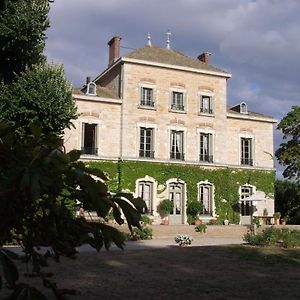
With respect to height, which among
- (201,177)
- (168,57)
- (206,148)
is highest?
(168,57)

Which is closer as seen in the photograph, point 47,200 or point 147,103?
point 47,200

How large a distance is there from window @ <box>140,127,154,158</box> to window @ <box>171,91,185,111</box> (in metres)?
2.13

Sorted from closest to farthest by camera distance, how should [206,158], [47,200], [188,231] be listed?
[47,200], [188,231], [206,158]

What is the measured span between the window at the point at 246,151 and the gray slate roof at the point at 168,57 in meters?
4.56

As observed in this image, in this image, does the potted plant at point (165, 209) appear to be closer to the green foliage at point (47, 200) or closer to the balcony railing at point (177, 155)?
the balcony railing at point (177, 155)

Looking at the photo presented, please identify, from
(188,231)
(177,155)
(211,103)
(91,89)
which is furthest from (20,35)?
(211,103)

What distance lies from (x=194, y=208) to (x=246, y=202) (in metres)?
4.15

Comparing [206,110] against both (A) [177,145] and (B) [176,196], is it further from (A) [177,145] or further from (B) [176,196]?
(B) [176,196]

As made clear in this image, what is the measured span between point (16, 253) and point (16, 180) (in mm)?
348

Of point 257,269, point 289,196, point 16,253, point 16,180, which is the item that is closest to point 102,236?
point 16,253

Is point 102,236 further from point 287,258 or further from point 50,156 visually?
point 287,258

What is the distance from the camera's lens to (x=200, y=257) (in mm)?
12227

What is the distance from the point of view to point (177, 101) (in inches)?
1198

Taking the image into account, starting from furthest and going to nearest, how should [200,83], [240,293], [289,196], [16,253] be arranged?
[289,196] < [200,83] < [240,293] < [16,253]
